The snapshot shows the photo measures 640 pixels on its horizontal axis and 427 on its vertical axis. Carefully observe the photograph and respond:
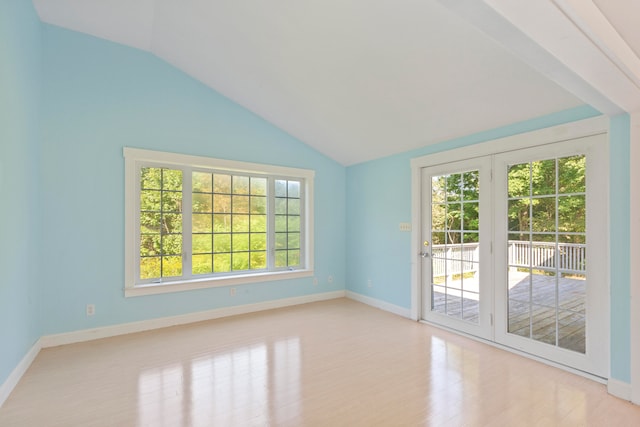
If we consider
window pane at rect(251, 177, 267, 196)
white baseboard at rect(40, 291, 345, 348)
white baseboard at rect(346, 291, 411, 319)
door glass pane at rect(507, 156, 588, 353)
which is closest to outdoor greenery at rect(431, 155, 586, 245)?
door glass pane at rect(507, 156, 588, 353)

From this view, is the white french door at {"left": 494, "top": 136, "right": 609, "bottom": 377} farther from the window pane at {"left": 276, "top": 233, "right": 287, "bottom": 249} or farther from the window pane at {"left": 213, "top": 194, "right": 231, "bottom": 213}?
the window pane at {"left": 213, "top": 194, "right": 231, "bottom": 213}

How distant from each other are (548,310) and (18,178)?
16.3 ft

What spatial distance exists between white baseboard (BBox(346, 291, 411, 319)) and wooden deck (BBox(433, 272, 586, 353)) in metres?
1.40

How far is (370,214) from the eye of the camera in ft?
16.4

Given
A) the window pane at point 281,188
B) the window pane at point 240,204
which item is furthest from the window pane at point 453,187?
the window pane at point 240,204

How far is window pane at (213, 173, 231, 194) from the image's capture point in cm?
442

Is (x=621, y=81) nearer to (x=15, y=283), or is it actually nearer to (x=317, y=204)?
(x=317, y=204)

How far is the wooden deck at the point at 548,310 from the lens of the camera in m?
2.78

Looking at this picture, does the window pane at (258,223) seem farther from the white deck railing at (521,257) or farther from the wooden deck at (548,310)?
the wooden deck at (548,310)

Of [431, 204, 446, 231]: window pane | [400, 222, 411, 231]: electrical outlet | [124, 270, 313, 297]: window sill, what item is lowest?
[124, 270, 313, 297]: window sill

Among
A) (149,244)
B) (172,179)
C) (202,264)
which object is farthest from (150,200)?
(202,264)

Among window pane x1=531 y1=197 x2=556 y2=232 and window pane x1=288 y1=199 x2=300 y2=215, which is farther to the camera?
window pane x1=288 y1=199 x2=300 y2=215

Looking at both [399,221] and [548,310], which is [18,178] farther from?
[548,310]

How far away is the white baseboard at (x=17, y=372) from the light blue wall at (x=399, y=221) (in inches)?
162
